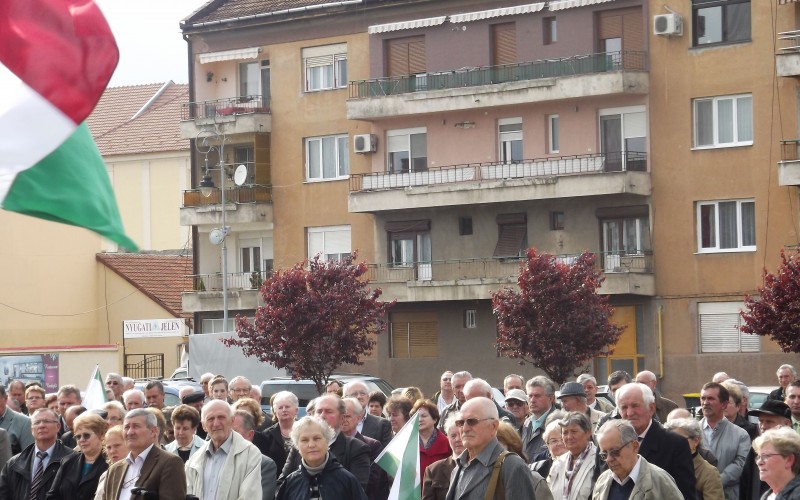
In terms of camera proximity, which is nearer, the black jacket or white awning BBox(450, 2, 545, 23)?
the black jacket

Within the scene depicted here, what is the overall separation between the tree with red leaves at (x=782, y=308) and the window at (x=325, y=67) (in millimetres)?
16984

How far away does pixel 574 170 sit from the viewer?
44562 mm

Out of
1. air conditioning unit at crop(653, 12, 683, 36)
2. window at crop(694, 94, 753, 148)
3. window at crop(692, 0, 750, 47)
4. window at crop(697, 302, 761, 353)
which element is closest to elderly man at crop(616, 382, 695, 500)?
window at crop(697, 302, 761, 353)

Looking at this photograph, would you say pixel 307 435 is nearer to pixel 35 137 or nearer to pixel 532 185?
pixel 35 137

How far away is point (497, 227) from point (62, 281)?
2084cm

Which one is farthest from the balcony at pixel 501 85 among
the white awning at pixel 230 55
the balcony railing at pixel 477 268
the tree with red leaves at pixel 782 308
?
the tree with red leaves at pixel 782 308

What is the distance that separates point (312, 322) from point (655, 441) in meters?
30.6

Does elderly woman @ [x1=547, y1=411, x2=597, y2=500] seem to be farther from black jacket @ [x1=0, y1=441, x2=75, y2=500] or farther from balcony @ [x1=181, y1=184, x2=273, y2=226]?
balcony @ [x1=181, y1=184, x2=273, y2=226]

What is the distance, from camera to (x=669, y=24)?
43344 millimetres

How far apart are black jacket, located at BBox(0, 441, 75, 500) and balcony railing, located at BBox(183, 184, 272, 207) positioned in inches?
1445

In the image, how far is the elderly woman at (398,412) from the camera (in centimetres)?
1634

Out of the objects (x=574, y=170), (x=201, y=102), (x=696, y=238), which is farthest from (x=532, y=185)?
(x=201, y=102)

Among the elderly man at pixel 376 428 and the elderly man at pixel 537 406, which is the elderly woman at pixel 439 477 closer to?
the elderly man at pixel 537 406

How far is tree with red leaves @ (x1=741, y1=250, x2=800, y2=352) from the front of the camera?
36.9 meters
